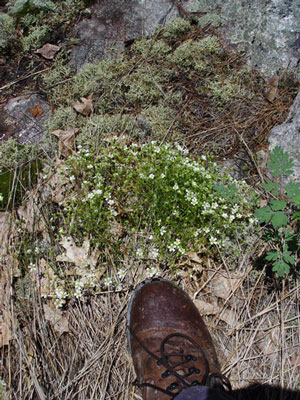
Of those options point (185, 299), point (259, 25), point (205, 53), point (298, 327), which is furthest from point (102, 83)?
point (298, 327)

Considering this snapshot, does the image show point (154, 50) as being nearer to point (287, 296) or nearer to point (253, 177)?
point (253, 177)

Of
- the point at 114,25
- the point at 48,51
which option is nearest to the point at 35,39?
the point at 48,51

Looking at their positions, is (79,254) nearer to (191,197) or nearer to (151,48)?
(191,197)

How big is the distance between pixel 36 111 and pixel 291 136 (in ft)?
11.1

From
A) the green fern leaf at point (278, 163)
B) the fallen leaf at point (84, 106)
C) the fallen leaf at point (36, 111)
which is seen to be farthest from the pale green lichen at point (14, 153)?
the green fern leaf at point (278, 163)

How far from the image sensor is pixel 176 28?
491 centimetres

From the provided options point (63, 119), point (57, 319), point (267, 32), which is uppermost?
point (267, 32)

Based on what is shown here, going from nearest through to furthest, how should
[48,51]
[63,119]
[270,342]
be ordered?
[270,342] < [63,119] < [48,51]

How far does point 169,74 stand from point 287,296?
321 centimetres

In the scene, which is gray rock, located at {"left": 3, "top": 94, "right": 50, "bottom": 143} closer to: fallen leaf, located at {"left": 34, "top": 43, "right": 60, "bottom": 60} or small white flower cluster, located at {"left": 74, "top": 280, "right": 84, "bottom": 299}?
fallen leaf, located at {"left": 34, "top": 43, "right": 60, "bottom": 60}

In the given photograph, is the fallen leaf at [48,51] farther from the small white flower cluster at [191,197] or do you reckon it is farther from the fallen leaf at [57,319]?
the fallen leaf at [57,319]

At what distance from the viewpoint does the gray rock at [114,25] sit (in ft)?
16.5

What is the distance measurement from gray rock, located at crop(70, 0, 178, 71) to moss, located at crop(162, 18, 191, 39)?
0.22 metres

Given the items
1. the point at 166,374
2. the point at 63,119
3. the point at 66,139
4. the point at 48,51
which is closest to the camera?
the point at 166,374
